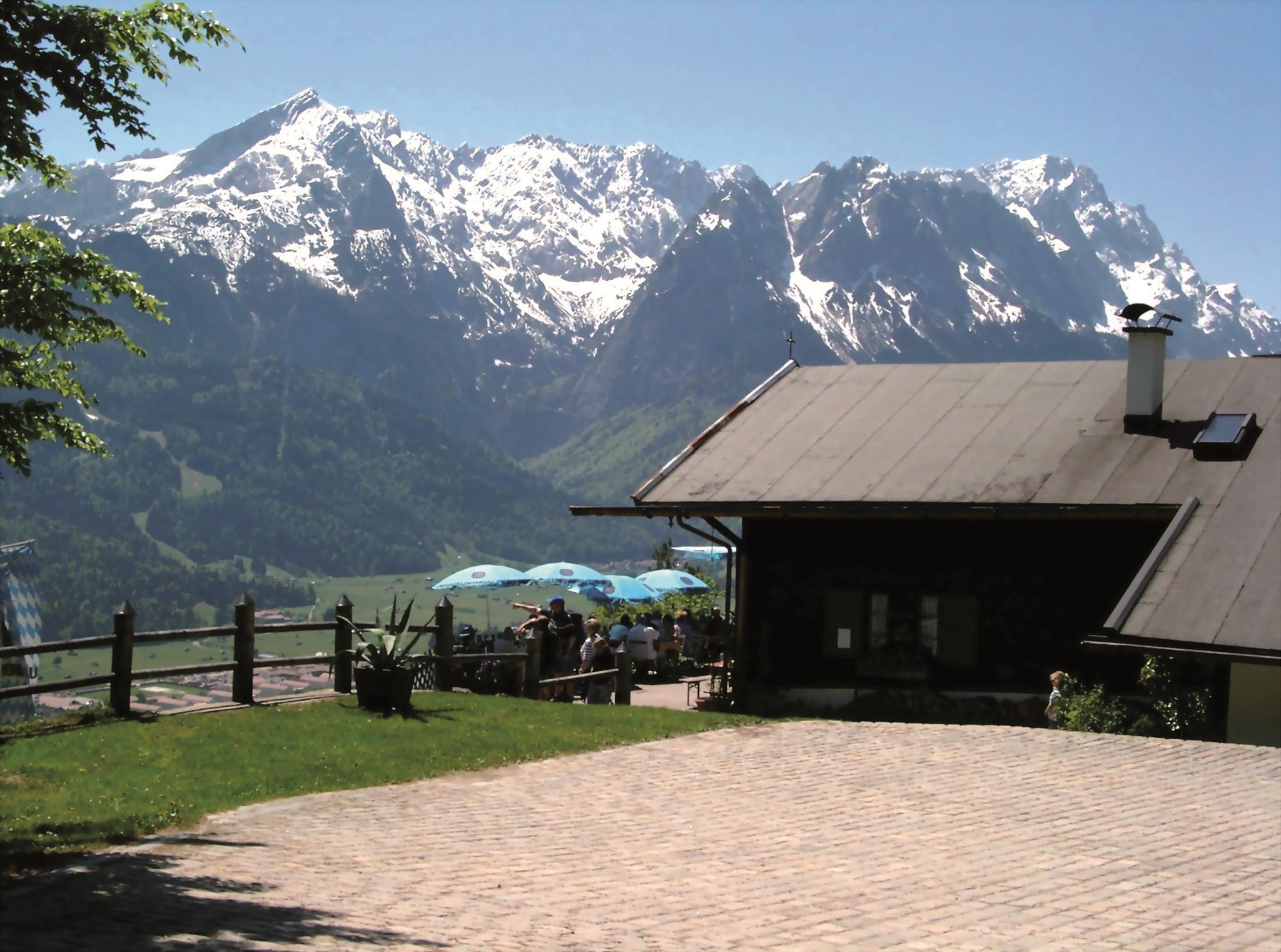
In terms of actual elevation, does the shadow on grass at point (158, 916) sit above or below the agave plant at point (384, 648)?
below

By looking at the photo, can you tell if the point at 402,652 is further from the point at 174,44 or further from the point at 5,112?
the point at 5,112

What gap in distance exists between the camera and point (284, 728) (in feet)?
57.4

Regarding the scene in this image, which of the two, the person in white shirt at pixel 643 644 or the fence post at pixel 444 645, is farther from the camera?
the person in white shirt at pixel 643 644

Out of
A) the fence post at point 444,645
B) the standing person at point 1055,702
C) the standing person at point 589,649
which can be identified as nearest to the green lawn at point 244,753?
the fence post at point 444,645

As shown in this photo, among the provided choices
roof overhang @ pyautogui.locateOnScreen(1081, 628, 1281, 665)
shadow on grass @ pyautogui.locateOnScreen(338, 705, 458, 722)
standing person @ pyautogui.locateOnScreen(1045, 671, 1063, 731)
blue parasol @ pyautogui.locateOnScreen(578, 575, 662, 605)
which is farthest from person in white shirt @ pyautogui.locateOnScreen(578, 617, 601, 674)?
blue parasol @ pyautogui.locateOnScreen(578, 575, 662, 605)

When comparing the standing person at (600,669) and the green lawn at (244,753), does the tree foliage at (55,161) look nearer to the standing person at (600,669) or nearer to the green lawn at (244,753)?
the green lawn at (244,753)

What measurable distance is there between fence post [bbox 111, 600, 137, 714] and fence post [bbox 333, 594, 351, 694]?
3.58 meters

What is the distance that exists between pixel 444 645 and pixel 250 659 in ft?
12.5

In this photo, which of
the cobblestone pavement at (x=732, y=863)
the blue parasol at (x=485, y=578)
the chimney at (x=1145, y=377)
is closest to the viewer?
the cobblestone pavement at (x=732, y=863)

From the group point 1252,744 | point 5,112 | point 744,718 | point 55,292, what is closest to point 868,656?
point 744,718

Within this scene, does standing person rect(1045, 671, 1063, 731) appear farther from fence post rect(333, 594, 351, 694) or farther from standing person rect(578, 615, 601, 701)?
fence post rect(333, 594, 351, 694)

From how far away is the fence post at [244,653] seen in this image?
1906cm

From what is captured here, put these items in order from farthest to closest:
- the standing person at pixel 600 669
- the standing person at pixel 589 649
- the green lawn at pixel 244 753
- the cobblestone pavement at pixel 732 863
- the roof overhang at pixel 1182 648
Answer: the standing person at pixel 589 649 < the standing person at pixel 600 669 < the roof overhang at pixel 1182 648 < the green lawn at pixel 244 753 < the cobblestone pavement at pixel 732 863

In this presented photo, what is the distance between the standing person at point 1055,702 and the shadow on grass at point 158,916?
13078mm
